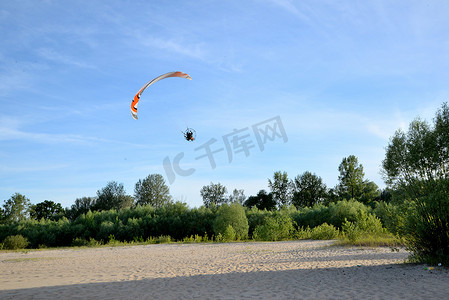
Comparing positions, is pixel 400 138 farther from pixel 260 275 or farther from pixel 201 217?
pixel 201 217

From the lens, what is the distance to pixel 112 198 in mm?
57031

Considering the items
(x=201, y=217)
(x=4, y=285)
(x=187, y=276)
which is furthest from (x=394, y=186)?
(x=201, y=217)

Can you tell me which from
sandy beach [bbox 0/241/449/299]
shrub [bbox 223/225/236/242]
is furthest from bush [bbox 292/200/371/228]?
sandy beach [bbox 0/241/449/299]

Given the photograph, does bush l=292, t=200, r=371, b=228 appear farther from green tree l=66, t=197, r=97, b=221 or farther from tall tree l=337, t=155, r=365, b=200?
green tree l=66, t=197, r=97, b=221

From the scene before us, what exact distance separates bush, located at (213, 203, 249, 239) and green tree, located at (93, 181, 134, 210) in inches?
1395

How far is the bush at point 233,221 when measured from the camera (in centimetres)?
2375

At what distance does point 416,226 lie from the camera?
33.0 feet

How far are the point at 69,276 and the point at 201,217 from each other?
59.0 ft

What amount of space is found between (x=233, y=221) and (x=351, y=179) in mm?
25851

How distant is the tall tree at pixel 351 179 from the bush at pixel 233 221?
24747 millimetres

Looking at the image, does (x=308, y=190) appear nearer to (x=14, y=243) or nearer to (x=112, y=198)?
(x=112, y=198)

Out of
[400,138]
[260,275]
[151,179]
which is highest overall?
[151,179]

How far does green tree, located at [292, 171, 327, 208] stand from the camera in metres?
53.9

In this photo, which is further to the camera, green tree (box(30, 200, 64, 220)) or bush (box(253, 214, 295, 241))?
green tree (box(30, 200, 64, 220))
